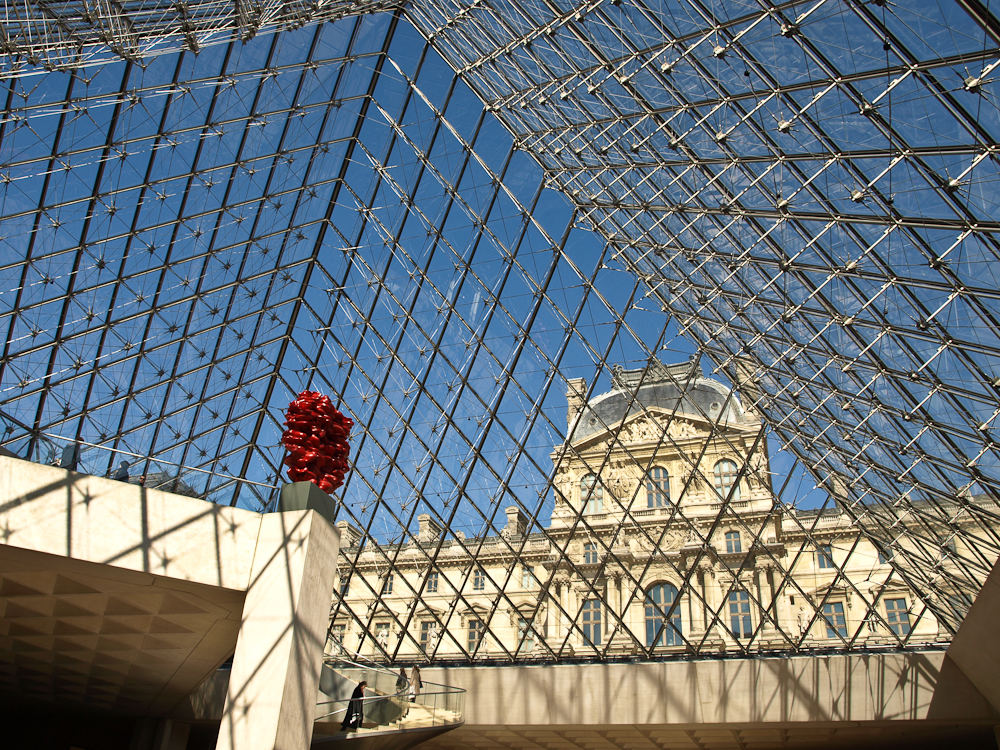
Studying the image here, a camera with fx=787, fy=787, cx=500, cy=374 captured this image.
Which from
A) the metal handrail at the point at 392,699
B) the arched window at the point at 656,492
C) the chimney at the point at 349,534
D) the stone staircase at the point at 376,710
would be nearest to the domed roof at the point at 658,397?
the arched window at the point at 656,492

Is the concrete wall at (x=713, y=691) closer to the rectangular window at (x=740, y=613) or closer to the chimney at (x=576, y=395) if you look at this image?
the rectangular window at (x=740, y=613)

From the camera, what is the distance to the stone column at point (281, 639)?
39.4 ft

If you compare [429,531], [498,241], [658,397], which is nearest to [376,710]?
[429,531]

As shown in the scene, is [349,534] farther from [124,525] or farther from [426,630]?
[124,525]

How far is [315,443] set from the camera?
1409cm

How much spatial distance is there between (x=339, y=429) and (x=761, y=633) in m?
24.7

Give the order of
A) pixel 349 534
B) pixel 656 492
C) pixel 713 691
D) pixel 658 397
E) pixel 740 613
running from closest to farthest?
pixel 713 691, pixel 658 397, pixel 740 613, pixel 656 492, pixel 349 534

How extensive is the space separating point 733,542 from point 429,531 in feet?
46.7

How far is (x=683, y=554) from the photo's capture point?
114 feet

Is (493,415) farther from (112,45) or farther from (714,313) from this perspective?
(112,45)

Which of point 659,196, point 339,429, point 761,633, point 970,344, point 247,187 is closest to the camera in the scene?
point 339,429

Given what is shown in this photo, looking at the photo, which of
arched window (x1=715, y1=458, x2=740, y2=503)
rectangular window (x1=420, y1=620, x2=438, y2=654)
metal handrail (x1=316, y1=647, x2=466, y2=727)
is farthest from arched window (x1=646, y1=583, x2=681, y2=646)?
metal handrail (x1=316, y1=647, x2=466, y2=727)

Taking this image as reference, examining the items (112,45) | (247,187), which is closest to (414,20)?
(247,187)

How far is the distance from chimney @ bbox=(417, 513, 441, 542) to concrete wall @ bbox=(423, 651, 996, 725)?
706cm
